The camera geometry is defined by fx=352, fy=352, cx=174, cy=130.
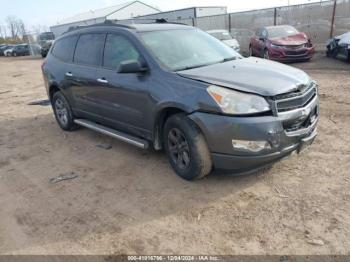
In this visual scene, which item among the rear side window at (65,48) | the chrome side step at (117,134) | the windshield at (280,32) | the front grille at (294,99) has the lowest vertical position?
the windshield at (280,32)

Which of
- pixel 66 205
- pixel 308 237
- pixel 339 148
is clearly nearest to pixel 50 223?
pixel 66 205

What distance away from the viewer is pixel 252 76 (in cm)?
392

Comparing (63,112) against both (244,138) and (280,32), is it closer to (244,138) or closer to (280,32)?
(244,138)

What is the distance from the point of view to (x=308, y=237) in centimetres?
301

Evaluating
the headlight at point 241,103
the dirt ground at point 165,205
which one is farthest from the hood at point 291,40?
the headlight at point 241,103

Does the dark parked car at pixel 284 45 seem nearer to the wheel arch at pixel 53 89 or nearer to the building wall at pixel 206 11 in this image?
the wheel arch at pixel 53 89

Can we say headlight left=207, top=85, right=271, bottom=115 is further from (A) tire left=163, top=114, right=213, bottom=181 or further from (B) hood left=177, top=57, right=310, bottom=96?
(A) tire left=163, top=114, right=213, bottom=181

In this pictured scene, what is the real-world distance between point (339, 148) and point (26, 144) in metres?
5.09

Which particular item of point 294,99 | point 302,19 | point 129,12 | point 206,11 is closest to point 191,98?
point 294,99

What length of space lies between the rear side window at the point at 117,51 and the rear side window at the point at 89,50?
0.63ft

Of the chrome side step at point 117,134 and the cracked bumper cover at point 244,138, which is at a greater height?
the cracked bumper cover at point 244,138

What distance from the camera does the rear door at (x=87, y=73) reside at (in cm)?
533

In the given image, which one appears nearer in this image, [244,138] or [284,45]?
[244,138]

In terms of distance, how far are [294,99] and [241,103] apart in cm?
61
